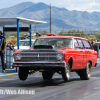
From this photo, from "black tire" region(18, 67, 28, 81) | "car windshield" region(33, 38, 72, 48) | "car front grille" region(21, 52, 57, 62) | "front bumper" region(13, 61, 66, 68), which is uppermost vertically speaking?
"car windshield" region(33, 38, 72, 48)

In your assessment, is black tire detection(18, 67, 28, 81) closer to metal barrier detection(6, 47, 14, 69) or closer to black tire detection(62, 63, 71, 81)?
black tire detection(62, 63, 71, 81)

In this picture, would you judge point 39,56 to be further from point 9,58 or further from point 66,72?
point 9,58

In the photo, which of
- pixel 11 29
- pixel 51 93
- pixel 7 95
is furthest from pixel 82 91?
pixel 11 29

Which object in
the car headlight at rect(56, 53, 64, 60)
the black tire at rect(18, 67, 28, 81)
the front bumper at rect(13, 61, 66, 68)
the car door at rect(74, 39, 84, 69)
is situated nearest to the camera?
the front bumper at rect(13, 61, 66, 68)

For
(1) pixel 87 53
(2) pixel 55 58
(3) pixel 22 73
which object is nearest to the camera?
(2) pixel 55 58

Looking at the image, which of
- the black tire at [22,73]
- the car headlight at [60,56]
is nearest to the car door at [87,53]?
the car headlight at [60,56]

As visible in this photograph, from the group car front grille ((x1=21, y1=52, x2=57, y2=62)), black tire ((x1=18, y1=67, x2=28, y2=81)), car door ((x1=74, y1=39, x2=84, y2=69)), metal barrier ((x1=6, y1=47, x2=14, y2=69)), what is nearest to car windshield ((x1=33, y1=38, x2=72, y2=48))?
car door ((x1=74, y1=39, x2=84, y2=69))

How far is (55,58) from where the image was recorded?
9.62 meters

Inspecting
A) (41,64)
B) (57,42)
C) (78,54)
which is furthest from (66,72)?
(57,42)

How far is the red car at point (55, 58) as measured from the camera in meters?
9.58

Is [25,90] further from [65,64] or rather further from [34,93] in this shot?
[65,64]

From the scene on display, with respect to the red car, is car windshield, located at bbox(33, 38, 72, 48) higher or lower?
higher

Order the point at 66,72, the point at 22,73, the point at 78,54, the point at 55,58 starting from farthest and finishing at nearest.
Answer: the point at 78,54, the point at 22,73, the point at 66,72, the point at 55,58

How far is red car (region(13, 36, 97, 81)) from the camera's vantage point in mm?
9578
